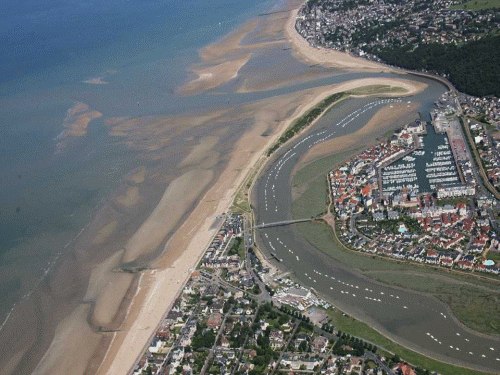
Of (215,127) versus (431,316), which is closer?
(431,316)

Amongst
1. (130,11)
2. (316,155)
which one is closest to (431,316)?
(316,155)

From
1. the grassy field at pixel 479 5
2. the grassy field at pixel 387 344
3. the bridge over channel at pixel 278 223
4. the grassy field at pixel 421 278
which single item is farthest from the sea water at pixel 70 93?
the grassy field at pixel 479 5

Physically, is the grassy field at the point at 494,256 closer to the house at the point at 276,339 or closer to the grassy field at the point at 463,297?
the grassy field at the point at 463,297

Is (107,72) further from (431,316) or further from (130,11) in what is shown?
(431,316)

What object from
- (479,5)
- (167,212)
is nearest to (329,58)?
(479,5)

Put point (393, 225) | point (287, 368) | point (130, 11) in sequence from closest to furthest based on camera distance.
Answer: point (287, 368) < point (393, 225) < point (130, 11)

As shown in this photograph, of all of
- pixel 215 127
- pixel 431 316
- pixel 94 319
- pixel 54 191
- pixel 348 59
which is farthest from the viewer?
pixel 348 59
